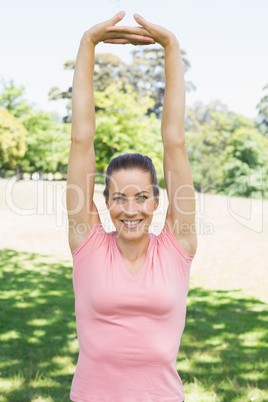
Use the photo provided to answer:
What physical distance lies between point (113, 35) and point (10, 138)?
34.8 m

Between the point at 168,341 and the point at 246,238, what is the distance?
518 inches

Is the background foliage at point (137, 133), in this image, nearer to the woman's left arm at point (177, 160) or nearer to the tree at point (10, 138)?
the tree at point (10, 138)

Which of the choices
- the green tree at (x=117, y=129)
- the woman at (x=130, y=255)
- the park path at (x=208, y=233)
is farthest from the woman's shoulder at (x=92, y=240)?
the green tree at (x=117, y=129)

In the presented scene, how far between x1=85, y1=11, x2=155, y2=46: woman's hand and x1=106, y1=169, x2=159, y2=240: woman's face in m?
0.56

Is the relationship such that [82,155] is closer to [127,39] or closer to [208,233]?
[127,39]

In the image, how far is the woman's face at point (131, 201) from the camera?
179 cm

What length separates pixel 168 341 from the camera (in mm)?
1737

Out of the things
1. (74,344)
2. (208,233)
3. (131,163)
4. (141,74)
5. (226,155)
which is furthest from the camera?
(141,74)

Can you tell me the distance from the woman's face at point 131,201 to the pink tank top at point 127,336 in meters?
0.17

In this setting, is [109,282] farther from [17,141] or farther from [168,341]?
[17,141]

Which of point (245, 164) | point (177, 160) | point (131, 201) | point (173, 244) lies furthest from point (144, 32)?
point (245, 164)

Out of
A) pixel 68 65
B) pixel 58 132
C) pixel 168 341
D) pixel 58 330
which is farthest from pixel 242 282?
pixel 58 132

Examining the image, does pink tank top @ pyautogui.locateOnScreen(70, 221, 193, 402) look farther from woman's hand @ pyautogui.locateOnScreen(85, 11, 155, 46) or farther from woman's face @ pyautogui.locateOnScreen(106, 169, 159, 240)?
woman's hand @ pyautogui.locateOnScreen(85, 11, 155, 46)

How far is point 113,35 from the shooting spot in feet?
6.15
